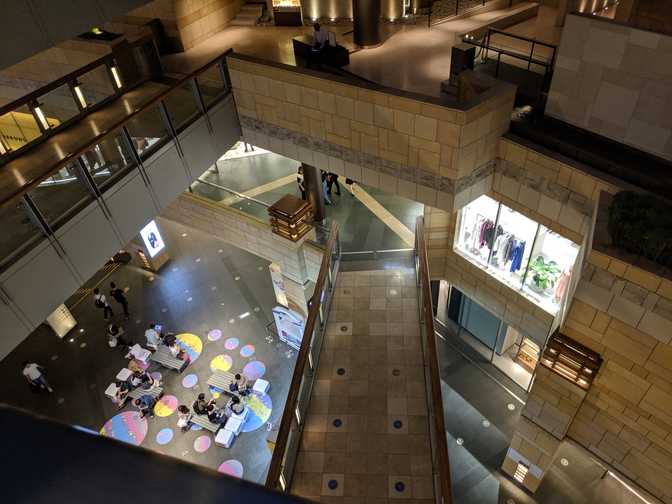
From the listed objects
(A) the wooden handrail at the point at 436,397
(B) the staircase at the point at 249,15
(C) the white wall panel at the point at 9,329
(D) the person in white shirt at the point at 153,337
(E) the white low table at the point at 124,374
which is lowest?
(E) the white low table at the point at 124,374

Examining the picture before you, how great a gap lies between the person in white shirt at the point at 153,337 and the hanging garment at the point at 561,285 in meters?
12.2

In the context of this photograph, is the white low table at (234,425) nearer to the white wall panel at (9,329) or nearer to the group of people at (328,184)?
the group of people at (328,184)

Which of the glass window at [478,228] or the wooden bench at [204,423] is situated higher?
the glass window at [478,228]

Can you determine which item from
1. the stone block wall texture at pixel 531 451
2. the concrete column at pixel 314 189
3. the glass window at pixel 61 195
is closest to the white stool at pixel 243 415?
the concrete column at pixel 314 189

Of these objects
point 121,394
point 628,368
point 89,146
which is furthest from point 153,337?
point 628,368

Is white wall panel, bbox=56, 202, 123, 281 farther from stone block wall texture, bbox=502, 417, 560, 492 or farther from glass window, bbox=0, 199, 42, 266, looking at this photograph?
stone block wall texture, bbox=502, 417, 560, 492

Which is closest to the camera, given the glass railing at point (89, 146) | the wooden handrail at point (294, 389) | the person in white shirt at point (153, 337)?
the wooden handrail at point (294, 389)

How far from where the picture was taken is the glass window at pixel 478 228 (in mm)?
10422

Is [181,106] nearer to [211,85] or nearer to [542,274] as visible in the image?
[211,85]

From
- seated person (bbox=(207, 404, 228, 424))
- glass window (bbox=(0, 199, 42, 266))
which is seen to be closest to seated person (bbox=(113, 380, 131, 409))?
seated person (bbox=(207, 404, 228, 424))

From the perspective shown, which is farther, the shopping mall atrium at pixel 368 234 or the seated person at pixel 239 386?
the seated person at pixel 239 386

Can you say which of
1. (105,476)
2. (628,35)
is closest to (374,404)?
(628,35)

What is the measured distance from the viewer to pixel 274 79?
9375mm

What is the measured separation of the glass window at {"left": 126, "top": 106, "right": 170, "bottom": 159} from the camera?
7.83 m
